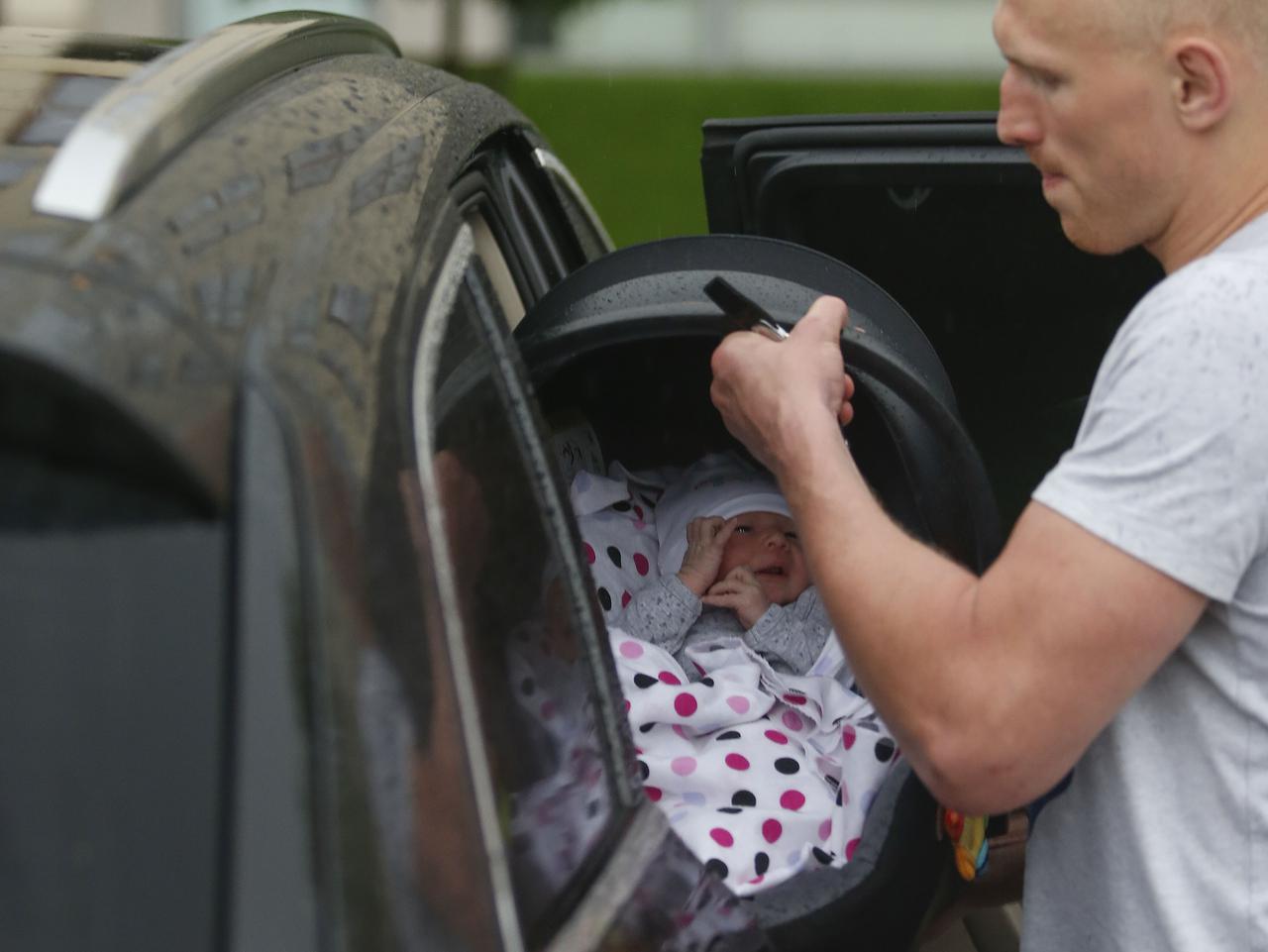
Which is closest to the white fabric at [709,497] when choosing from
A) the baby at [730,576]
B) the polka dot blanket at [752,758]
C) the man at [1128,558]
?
the baby at [730,576]

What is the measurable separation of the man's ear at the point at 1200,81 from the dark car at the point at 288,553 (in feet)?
1.67

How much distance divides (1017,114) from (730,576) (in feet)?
4.55

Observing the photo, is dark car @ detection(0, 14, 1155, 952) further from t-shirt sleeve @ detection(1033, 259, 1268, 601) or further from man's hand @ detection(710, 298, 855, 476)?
t-shirt sleeve @ detection(1033, 259, 1268, 601)

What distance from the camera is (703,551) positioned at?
3.03m

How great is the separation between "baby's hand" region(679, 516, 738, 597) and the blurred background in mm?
11636

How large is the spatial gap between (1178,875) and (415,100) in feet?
3.87

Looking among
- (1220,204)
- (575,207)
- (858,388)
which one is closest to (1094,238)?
(1220,204)

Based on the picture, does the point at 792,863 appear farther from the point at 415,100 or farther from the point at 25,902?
the point at 25,902

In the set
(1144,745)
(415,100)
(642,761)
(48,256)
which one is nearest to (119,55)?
(415,100)

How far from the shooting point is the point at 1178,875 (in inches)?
64.9

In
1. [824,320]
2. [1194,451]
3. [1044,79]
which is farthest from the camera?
[824,320]

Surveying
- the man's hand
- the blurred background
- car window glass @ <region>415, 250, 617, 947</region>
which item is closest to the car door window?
car window glass @ <region>415, 250, 617, 947</region>

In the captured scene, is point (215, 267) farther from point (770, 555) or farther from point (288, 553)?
point (770, 555)

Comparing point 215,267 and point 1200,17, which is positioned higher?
point 1200,17
